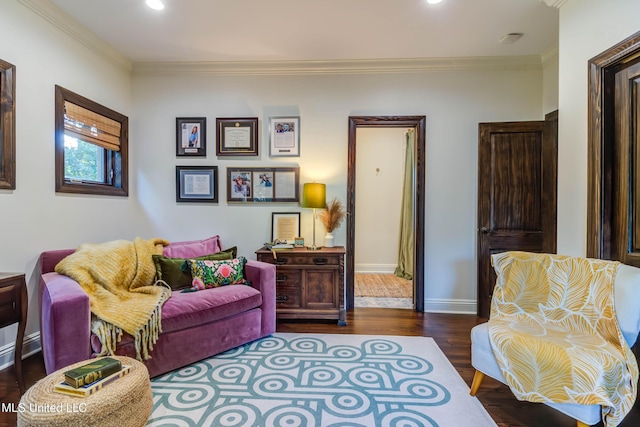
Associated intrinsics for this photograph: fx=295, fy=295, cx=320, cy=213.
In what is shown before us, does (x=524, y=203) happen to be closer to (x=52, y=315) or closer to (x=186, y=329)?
(x=186, y=329)

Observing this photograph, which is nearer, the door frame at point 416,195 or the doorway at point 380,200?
the door frame at point 416,195

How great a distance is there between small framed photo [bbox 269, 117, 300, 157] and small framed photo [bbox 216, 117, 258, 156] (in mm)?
193

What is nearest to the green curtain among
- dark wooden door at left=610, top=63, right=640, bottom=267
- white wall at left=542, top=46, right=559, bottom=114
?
white wall at left=542, top=46, right=559, bottom=114

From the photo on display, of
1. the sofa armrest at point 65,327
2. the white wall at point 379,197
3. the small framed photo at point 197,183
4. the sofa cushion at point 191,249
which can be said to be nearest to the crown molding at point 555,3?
the white wall at point 379,197

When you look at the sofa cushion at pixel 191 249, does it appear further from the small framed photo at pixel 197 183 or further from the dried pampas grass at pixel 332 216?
the dried pampas grass at pixel 332 216

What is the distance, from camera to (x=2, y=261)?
81.0 inches

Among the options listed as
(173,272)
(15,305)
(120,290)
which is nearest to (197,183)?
(173,272)

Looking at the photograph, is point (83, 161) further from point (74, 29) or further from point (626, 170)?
point (626, 170)

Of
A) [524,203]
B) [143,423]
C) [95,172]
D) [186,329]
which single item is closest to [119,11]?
[95,172]

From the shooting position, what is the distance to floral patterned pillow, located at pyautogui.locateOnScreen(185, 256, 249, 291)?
8.31 feet

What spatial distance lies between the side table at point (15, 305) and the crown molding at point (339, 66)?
102 inches

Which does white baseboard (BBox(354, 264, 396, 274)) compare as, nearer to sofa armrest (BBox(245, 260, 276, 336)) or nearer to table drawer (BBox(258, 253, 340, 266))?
table drawer (BBox(258, 253, 340, 266))

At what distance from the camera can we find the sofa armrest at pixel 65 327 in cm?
167

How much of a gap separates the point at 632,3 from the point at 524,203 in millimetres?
1806
